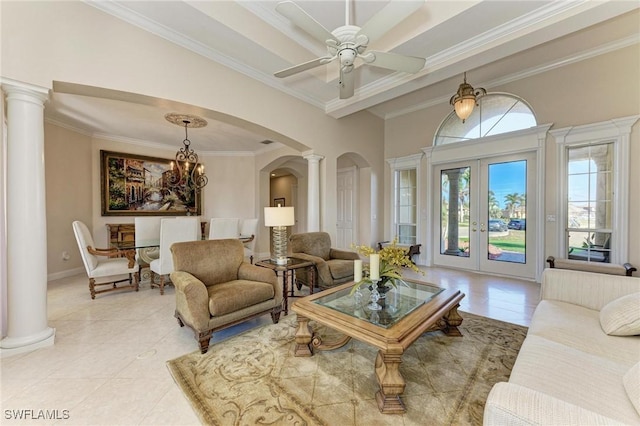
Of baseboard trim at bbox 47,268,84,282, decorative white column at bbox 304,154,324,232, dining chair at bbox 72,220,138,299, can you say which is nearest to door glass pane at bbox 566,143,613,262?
decorative white column at bbox 304,154,324,232

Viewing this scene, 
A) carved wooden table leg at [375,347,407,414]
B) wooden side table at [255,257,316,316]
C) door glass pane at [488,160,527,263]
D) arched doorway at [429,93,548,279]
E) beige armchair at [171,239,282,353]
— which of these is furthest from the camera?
door glass pane at [488,160,527,263]

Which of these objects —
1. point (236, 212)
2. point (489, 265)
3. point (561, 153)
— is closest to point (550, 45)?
point (561, 153)

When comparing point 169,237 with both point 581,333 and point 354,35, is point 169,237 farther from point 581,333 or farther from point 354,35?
point 581,333

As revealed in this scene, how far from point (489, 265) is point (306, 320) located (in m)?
4.14

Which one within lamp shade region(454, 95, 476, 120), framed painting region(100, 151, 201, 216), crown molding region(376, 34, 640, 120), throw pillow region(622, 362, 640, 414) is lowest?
throw pillow region(622, 362, 640, 414)

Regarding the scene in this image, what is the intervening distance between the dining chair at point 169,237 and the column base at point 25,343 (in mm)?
1377

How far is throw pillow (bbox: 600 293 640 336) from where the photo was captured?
4.86ft

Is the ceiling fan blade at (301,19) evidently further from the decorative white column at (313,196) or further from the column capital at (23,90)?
the decorative white column at (313,196)

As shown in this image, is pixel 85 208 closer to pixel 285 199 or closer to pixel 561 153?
pixel 285 199

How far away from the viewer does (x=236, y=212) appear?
23.1 feet

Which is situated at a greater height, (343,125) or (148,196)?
(343,125)

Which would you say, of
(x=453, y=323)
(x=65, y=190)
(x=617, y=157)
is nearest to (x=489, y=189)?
(x=617, y=157)

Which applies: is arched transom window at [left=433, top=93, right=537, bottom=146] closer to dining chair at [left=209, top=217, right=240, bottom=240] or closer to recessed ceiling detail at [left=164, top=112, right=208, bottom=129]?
dining chair at [left=209, top=217, right=240, bottom=240]

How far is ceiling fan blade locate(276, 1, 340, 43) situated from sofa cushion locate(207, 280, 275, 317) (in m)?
2.20
